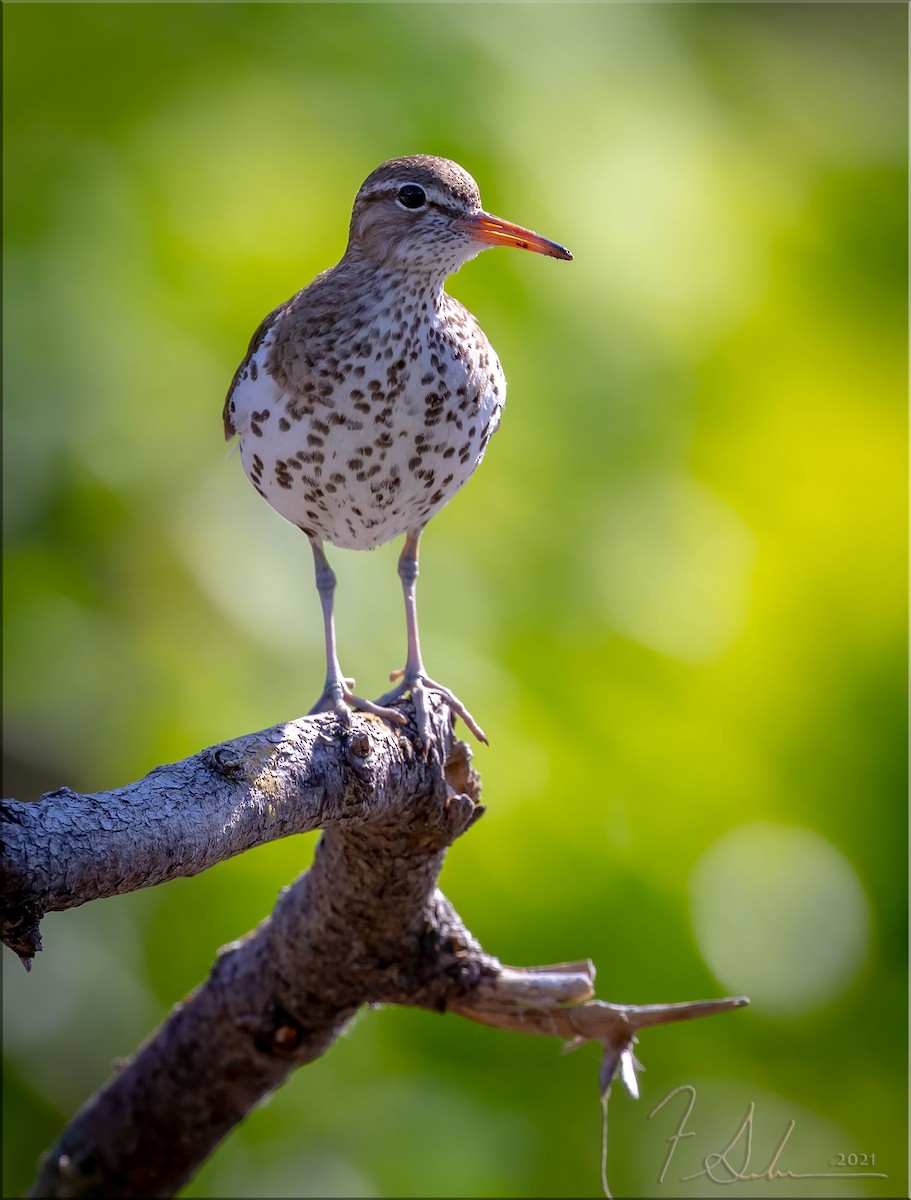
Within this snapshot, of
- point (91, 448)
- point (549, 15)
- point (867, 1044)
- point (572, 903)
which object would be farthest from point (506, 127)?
point (867, 1044)

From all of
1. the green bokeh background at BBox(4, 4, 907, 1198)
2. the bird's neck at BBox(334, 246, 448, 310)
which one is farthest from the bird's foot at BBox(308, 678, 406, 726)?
the green bokeh background at BBox(4, 4, 907, 1198)

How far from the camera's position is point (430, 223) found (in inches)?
98.3

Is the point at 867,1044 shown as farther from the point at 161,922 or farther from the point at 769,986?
the point at 161,922

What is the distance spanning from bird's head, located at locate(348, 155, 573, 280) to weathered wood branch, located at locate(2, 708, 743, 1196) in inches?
33.9

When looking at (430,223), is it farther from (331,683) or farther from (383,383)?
(331,683)

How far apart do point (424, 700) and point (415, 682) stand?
0.14m

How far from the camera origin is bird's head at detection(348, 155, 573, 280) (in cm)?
249

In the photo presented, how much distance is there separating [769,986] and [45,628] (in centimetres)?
240

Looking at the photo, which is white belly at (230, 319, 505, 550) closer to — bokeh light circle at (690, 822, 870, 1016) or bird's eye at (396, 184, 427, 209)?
bird's eye at (396, 184, 427, 209)

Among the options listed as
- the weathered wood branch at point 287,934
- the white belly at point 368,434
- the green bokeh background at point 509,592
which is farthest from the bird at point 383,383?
the green bokeh background at point 509,592

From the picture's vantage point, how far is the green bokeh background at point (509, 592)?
148 inches

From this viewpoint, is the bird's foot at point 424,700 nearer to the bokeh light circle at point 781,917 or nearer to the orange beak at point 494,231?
the orange beak at point 494,231

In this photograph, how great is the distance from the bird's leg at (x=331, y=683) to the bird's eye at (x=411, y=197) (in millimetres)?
716

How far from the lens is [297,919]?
253 cm
